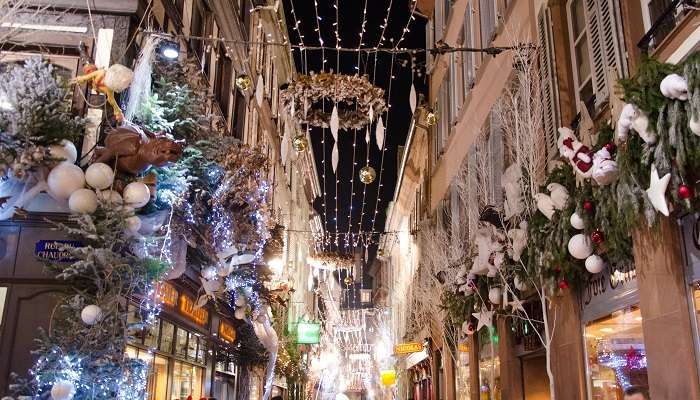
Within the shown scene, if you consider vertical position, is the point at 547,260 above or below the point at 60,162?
below

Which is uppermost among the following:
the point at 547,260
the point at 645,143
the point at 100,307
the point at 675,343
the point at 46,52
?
the point at 46,52

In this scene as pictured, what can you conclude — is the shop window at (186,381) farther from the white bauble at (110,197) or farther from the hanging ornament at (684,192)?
the hanging ornament at (684,192)

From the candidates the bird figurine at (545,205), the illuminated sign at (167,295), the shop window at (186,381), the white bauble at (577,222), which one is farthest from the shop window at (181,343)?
the white bauble at (577,222)

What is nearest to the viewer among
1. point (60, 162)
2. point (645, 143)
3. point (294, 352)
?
point (645, 143)

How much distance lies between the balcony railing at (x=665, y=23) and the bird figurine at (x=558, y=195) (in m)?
2.00

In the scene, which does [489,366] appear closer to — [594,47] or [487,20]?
[594,47]

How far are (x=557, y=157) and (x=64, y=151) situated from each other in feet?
23.9

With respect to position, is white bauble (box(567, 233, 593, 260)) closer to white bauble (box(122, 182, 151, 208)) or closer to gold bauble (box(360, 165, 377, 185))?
white bauble (box(122, 182, 151, 208))

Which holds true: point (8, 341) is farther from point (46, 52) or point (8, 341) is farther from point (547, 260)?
point (547, 260)

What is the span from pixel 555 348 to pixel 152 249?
6379 mm

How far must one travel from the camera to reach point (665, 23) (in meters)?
7.23

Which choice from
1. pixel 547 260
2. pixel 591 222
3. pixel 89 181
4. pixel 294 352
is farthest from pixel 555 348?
pixel 294 352

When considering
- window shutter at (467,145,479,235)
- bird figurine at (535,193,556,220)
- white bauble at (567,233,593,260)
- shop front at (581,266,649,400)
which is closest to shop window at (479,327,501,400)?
window shutter at (467,145,479,235)

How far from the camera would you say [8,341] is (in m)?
7.57
